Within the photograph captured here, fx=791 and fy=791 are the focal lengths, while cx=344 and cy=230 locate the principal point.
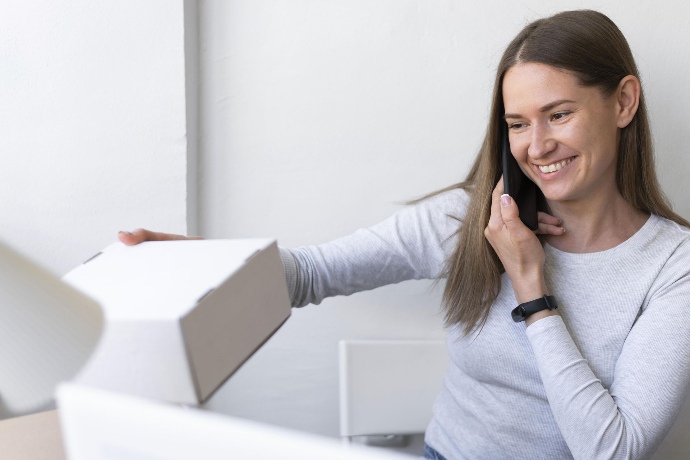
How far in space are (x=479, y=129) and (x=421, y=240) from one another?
0.88 feet

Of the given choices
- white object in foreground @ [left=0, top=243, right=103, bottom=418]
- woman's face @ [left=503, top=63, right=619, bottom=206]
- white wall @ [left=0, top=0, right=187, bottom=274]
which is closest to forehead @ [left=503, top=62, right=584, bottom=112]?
woman's face @ [left=503, top=63, right=619, bottom=206]

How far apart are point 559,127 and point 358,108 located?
424 millimetres

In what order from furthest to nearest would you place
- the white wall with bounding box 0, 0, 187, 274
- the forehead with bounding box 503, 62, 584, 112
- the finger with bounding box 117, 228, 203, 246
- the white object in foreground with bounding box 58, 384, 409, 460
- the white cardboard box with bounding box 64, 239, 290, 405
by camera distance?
the white wall with bounding box 0, 0, 187, 274
the forehead with bounding box 503, 62, 584, 112
the finger with bounding box 117, 228, 203, 246
the white cardboard box with bounding box 64, 239, 290, 405
the white object in foreground with bounding box 58, 384, 409, 460

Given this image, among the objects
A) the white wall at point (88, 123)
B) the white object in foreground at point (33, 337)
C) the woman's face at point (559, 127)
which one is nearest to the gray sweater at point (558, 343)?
the woman's face at point (559, 127)

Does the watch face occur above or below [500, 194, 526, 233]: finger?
below

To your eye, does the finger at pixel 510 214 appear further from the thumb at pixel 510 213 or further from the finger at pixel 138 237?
the finger at pixel 138 237

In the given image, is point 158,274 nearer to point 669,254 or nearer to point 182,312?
point 182,312

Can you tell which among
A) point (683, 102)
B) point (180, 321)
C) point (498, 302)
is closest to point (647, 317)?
point (498, 302)

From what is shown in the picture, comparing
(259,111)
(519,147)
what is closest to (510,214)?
(519,147)

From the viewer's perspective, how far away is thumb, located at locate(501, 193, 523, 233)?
126 cm

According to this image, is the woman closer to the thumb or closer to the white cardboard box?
the thumb

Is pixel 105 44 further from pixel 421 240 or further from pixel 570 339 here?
pixel 570 339

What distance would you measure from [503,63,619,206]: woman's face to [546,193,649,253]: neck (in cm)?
5

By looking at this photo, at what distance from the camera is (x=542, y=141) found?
3.98 feet
